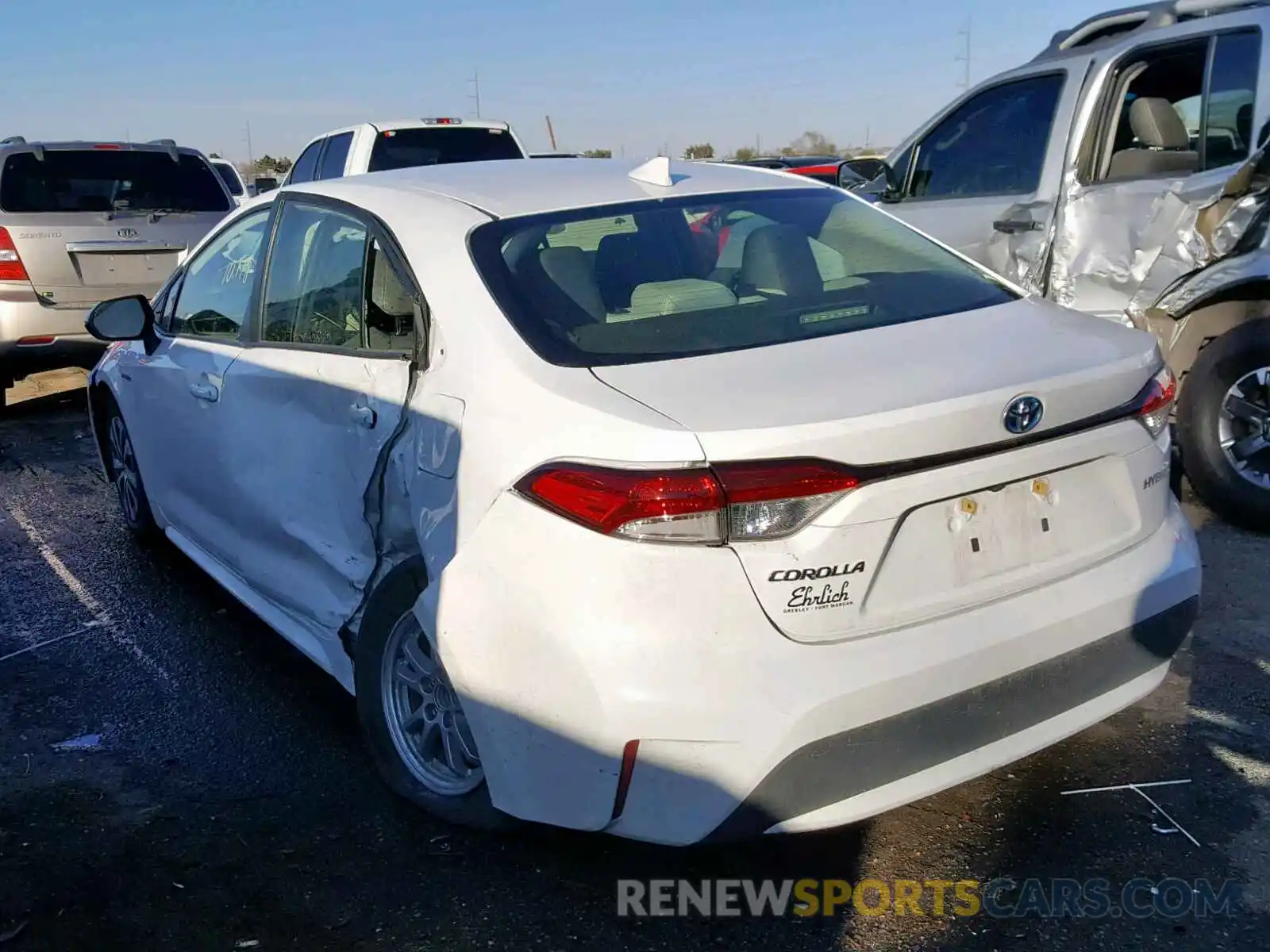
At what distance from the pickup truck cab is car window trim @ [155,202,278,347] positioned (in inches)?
110

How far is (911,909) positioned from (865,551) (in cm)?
91

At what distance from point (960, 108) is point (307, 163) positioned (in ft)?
23.8

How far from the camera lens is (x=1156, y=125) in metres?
5.67

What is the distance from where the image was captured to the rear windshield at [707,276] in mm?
2790

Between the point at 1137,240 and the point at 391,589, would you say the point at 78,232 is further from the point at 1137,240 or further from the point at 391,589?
the point at 1137,240

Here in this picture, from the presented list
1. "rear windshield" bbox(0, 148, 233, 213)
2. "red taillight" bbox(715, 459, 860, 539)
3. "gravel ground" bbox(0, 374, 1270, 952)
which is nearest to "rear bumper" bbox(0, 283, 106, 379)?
"rear windshield" bbox(0, 148, 233, 213)

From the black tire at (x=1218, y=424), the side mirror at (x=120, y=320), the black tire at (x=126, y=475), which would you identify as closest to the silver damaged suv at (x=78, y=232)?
the black tire at (x=126, y=475)

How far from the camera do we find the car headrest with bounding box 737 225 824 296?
3.13 meters

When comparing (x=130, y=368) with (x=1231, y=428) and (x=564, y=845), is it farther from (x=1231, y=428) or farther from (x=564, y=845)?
(x=1231, y=428)

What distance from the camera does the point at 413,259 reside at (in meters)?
3.09

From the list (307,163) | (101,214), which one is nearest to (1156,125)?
(101,214)

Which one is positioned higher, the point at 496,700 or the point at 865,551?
the point at 865,551

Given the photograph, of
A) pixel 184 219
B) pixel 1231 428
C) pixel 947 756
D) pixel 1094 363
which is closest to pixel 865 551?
pixel 947 756

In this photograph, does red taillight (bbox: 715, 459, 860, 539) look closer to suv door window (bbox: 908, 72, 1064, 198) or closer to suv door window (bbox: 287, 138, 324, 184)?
suv door window (bbox: 908, 72, 1064, 198)
